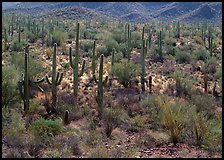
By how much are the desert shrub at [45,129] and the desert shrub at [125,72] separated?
9013mm

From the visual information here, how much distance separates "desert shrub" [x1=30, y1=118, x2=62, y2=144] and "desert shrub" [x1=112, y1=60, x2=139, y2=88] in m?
9.01

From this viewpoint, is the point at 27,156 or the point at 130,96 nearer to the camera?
the point at 27,156

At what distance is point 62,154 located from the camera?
10117 mm

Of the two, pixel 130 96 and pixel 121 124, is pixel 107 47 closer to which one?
pixel 130 96

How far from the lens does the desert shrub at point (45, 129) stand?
36.5ft

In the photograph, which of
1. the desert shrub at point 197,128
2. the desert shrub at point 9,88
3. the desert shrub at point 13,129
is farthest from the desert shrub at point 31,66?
the desert shrub at point 197,128

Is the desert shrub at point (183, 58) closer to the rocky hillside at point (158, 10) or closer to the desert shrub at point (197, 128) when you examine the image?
the desert shrub at point (197, 128)

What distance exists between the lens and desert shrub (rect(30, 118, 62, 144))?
1112cm

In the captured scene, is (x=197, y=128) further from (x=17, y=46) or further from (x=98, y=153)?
(x=17, y=46)

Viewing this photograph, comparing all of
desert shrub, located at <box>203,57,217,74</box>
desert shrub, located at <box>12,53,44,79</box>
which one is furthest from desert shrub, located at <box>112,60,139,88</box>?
desert shrub, located at <box>203,57,217,74</box>

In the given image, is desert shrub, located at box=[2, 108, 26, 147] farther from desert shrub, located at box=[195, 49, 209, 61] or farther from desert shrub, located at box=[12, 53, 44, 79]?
desert shrub, located at box=[195, 49, 209, 61]

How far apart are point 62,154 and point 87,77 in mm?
12567

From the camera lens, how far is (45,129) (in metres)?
11.6

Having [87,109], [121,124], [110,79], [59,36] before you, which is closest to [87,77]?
[110,79]
